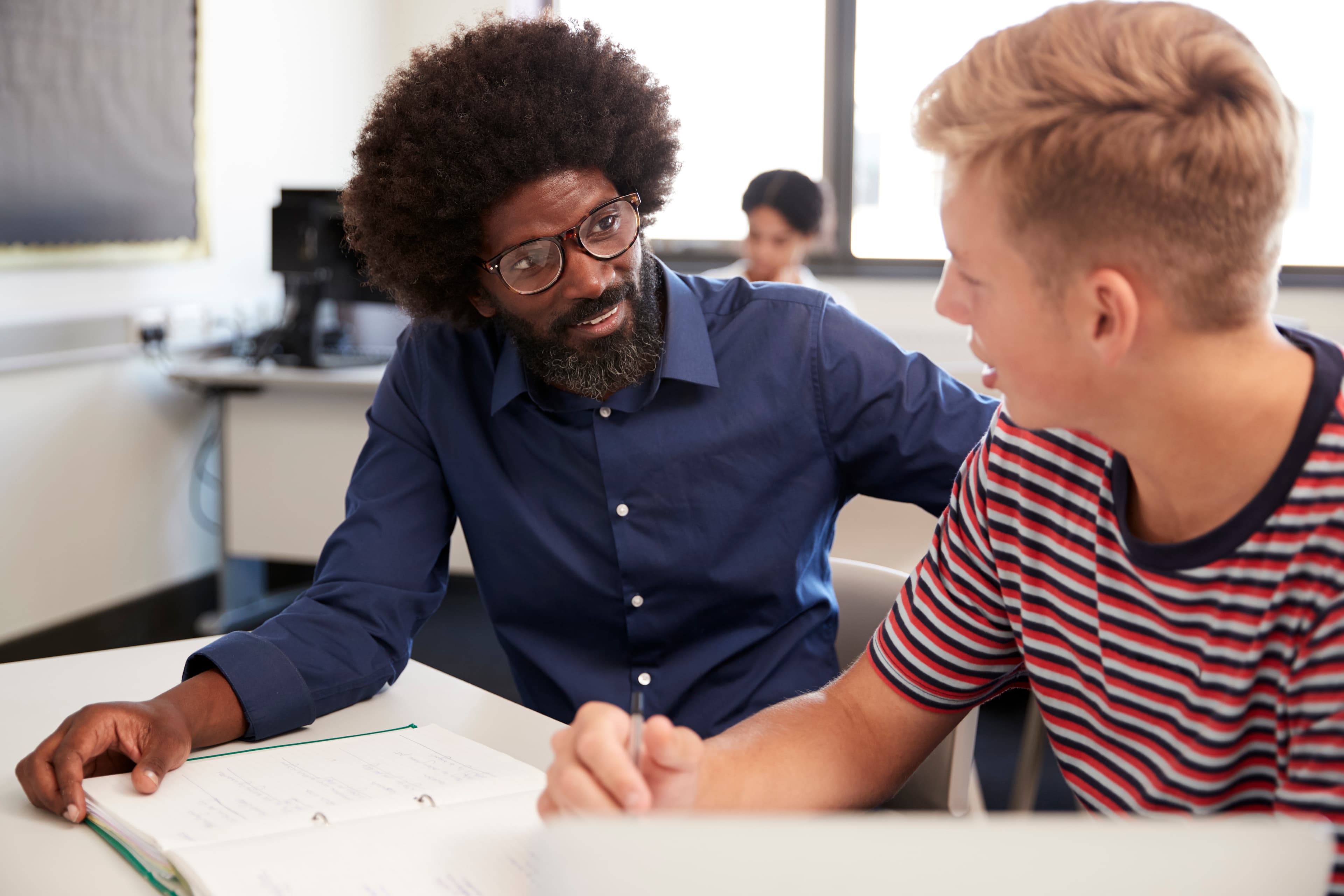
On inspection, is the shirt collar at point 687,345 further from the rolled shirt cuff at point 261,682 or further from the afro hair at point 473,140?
the rolled shirt cuff at point 261,682

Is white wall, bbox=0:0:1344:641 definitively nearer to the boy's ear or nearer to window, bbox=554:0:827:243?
window, bbox=554:0:827:243

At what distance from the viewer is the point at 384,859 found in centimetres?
81

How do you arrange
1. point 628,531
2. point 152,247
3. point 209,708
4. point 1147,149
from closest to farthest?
point 1147,149 → point 209,708 → point 628,531 → point 152,247

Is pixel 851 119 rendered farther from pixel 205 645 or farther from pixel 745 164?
pixel 205 645

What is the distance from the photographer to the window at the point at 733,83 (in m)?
4.45

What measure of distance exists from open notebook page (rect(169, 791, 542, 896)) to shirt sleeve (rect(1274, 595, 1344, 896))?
512 mm

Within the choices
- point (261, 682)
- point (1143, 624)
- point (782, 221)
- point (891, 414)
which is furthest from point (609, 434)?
point (782, 221)

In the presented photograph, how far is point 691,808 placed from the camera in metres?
0.88

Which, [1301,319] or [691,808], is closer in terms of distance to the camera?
[691,808]

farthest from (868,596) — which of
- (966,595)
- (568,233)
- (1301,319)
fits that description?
(1301,319)

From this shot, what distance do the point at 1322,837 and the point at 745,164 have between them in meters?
4.26

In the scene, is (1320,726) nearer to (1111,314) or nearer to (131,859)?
(1111,314)

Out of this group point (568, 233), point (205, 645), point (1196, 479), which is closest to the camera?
point (1196, 479)

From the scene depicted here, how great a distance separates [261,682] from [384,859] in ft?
1.09
